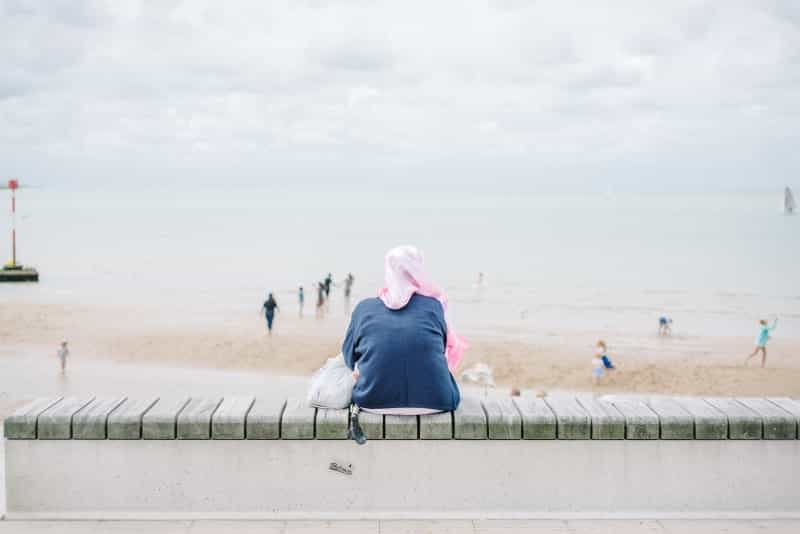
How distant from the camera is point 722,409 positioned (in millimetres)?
3896

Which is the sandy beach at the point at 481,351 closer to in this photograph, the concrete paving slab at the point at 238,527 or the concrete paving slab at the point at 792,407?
the concrete paving slab at the point at 792,407

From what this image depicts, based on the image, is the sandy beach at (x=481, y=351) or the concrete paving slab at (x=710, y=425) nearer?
the concrete paving slab at (x=710, y=425)

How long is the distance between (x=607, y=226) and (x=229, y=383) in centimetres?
11342

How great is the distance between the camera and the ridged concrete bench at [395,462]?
3660 mm

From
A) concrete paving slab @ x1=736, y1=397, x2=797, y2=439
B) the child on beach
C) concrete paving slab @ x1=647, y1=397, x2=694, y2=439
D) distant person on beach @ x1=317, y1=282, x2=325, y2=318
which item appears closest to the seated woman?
concrete paving slab @ x1=647, y1=397, x2=694, y2=439

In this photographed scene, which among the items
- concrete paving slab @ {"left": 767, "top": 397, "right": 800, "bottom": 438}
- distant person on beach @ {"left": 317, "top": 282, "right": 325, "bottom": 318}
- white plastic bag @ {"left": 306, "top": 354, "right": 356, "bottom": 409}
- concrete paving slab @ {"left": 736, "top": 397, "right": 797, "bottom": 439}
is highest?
white plastic bag @ {"left": 306, "top": 354, "right": 356, "bottom": 409}

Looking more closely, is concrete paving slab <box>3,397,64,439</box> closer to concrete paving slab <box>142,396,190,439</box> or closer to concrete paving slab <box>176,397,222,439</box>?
concrete paving slab <box>142,396,190,439</box>

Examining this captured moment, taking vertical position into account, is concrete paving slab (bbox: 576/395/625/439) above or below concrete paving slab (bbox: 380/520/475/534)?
above

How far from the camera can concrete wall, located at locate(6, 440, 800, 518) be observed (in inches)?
145

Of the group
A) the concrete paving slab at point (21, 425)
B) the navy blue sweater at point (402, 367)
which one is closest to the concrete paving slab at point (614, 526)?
the navy blue sweater at point (402, 367)

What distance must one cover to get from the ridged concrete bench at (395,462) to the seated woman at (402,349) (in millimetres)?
93

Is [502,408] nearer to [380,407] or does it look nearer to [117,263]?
[380,407]

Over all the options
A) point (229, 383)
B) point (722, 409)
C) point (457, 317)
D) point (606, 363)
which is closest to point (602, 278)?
point (457, 317)

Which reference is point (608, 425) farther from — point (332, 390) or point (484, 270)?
point (484, 270)
